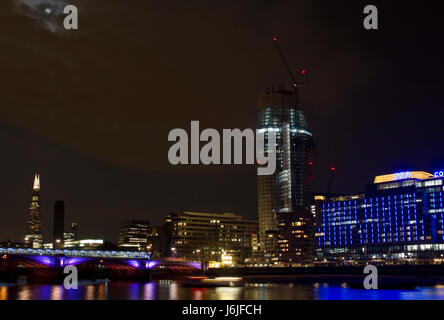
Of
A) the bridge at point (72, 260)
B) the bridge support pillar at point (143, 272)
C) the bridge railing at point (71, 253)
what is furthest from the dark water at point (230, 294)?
the bridge support pillar at point (143, 272)

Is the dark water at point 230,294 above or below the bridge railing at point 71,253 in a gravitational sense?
below

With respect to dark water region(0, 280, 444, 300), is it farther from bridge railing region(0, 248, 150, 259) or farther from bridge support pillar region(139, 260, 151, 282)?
bridge support pillar region(139, 260, 151, 282)

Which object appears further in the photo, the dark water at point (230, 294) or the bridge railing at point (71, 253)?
the bridge railing at point (71, 253)

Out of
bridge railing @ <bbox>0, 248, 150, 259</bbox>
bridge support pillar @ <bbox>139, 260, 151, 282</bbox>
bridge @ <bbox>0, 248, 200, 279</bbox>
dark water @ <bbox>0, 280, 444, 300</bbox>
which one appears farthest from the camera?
bridge support pillar @ <bbox>139, 260, 151, 282</bbox>

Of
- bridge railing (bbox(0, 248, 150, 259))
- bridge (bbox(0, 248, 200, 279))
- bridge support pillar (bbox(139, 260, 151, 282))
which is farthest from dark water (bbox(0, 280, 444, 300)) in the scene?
bridge support pillar (bbox(139, 260, 151, 282))

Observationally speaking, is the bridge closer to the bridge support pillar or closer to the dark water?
the bridge support pillar

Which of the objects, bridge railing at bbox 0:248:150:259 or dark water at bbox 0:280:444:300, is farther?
bridge railing at bbox 0:248:150:259

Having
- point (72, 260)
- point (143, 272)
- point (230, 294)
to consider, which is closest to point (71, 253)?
point (72, 260)

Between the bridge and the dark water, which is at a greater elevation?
the bridge

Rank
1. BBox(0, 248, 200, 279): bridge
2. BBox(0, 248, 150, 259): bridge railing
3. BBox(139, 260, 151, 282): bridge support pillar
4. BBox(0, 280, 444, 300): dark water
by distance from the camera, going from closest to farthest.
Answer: BBox(0, 280, 444, 300): dark water
BBox(0, 248, 150, 259): bridge railing
BBox(0, 248, 200, 279): bridge
BBox(139, 260, 151, 282): bridge support pillar

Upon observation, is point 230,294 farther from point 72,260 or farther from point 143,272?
point 143,272

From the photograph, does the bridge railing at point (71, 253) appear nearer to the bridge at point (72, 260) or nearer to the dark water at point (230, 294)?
the bridge at point (72, 260)

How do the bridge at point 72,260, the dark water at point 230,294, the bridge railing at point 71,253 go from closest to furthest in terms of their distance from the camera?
the dark water at point 230,294, the bridge railing at point 71,253, the bridge at point 72,260
